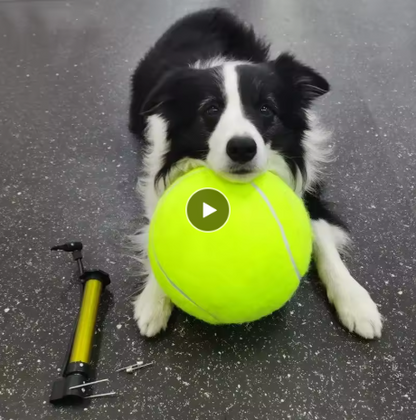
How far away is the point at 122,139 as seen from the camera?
2520 mm

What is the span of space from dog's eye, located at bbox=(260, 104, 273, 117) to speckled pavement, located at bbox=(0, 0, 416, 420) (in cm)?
66

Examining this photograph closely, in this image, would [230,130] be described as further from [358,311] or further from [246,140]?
[358,311]

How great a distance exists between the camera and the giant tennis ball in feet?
4.31

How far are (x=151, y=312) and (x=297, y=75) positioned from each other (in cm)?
100

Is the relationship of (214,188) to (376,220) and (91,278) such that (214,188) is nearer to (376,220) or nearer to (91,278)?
(91,278)

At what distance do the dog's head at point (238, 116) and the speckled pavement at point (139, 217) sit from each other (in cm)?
51

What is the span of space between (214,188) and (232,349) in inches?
22.6

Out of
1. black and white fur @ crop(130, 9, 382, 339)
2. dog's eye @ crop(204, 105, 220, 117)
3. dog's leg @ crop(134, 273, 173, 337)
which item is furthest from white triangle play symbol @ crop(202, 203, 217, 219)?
dog's leg @ crop(134, 273, 173, 337)

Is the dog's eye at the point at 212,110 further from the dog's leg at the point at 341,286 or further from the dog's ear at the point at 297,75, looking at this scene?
the dog's leg at the point at 341,286

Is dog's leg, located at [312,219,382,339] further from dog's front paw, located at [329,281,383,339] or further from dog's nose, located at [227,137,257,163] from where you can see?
dog's nose, located at [227,137,257,163]

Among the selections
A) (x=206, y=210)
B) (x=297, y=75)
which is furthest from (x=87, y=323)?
(x=297, y=75)

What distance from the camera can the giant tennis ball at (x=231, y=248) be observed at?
4.31ft

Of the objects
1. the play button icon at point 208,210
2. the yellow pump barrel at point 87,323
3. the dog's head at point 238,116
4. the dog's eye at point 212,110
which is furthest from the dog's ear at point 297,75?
the yellow pump barrel at point 87,323

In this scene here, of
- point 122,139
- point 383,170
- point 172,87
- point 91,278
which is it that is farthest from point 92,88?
point 383,170
